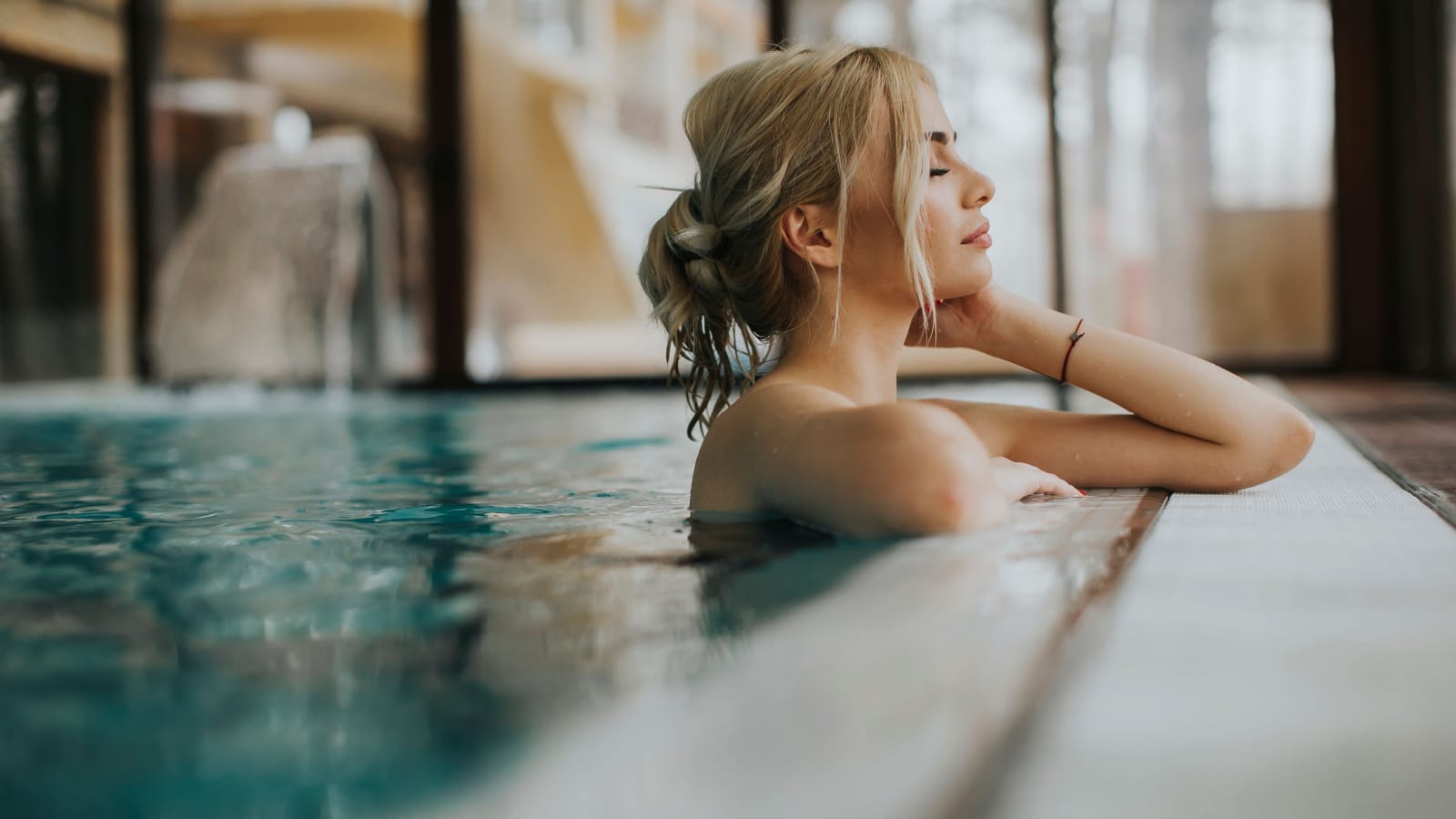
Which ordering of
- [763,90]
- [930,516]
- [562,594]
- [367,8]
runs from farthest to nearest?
[367,8], [763,90], [930,516], [562,594]

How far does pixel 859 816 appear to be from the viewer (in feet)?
1.72

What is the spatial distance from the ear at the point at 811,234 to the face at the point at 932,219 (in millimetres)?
27

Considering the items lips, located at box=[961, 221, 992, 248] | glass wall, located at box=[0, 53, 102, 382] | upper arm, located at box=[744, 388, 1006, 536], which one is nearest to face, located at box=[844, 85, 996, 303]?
lips, located at box=[961, 221, 992, 248]

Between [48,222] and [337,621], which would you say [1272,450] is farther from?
[48,222]

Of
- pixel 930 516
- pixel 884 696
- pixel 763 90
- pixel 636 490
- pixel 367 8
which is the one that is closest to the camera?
pixel 884 696

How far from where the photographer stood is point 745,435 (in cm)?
137

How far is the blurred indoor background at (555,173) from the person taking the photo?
545 cm

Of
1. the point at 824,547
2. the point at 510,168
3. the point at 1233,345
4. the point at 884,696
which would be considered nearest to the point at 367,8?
the point at 510,168

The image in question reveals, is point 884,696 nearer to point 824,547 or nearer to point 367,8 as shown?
point 824,547

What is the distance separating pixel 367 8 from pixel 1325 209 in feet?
15.5

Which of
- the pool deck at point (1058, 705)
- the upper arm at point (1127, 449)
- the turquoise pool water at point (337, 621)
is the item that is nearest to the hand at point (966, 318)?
the upper arm at point (1127, 449)

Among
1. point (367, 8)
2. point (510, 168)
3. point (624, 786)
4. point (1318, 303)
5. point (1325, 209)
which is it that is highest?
point (367, 8)

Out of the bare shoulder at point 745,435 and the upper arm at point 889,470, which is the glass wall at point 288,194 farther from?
the upper arm at point 889,470

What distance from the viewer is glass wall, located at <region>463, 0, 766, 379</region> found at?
6.63 meters
